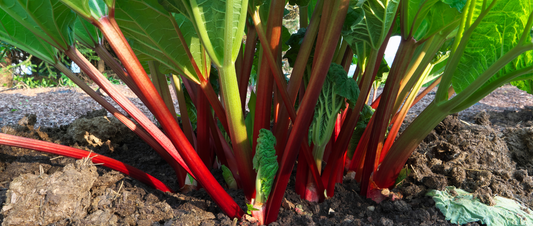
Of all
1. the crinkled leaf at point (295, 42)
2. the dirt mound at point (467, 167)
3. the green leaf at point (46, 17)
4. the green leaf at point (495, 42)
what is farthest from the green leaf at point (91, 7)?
the dirt mound at point (467, 167)

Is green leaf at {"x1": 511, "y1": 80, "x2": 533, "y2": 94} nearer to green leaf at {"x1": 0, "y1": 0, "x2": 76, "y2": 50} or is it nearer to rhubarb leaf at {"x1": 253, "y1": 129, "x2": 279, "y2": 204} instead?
rhubarb leaf at {"x1": 253, "y1": 129, "x2": 279, "y2": 204}

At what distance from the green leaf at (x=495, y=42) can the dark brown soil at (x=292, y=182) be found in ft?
1.90

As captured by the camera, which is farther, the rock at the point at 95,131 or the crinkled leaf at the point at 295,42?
the rock at the point at 95,131

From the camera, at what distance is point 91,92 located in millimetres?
1561

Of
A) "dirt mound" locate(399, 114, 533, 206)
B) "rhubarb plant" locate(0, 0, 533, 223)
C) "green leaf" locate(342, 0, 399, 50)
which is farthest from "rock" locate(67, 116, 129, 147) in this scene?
"dirt mound" locate(399, 114, 533, 206)

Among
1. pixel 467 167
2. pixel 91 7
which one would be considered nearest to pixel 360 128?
pixel 467 167

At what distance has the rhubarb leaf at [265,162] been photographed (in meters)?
1.23

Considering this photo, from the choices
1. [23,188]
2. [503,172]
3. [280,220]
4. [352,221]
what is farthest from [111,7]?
[503,172]

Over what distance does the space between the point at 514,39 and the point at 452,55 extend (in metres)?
0.21

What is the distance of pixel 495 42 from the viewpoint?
48.0 inches

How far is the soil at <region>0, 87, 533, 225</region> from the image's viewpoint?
1.17m

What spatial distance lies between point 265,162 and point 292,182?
58 centimetres

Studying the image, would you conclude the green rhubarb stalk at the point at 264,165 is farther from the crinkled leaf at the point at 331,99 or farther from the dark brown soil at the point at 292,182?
the crinkled leaf at the point at 331,99

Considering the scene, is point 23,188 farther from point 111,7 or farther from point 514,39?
point 514,39
